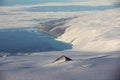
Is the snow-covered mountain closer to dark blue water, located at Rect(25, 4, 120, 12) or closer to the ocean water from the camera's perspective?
the ocean water

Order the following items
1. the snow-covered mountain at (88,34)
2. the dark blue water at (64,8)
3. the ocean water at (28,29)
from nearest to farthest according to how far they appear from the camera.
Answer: the snow-covered mountain at (88,34) < the ocean water at (28,29) < the dark blue water at (64,8)

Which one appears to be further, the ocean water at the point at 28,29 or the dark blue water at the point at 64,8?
the dark blue water at the point at 64,8

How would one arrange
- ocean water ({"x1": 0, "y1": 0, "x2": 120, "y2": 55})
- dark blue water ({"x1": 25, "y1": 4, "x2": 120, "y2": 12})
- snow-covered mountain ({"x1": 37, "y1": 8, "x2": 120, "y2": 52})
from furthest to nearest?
1. dark blue water ({"x1": 25, "y1": 4, "x2": 120, "y2": 12})
2. ocean water ({"x1": 0, "y1": 0, "x2": 120, "y2": 55})
3. snow-covered mountain ({"x1": 37, "y1": 8, "x2": 120, "y2": 52})

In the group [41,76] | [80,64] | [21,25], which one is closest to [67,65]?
[80,64]

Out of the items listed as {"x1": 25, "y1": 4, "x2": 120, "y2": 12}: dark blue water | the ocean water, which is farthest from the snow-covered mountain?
{"x1": 25, "y1": 4, "x2": 120, "y2": 12}: dark blue water

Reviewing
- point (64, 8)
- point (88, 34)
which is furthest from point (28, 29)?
point (64, 8)

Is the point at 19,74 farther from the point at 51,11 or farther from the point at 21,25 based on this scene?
the point at 51,11

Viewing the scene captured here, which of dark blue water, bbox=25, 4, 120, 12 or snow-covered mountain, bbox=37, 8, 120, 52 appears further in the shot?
dark blue water, bbox=25, 4, 120, 12

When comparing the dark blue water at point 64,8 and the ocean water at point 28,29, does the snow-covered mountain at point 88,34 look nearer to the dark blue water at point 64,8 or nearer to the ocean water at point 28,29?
the ocean water at point 28,29

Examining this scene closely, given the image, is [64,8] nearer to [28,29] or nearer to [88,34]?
[28,29]

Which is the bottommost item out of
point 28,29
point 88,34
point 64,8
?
point 88,34

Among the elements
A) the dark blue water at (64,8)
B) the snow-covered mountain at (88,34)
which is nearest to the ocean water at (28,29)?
the dark blue water at (64,8)
